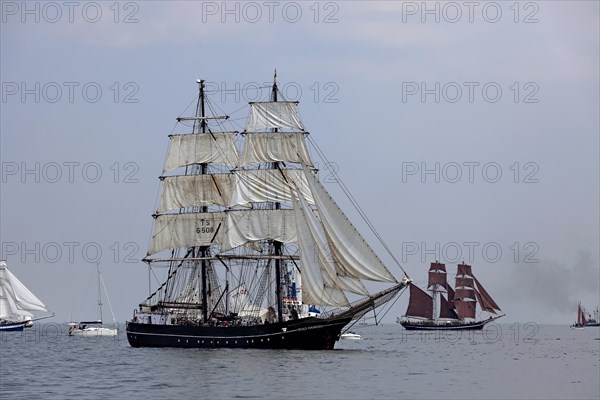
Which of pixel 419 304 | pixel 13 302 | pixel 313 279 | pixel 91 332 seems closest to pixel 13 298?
pixel 13 302

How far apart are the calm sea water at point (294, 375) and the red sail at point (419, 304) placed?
90.4 metres

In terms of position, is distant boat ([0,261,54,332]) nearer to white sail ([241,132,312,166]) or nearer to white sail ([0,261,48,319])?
white sail ([0,261,48,319])

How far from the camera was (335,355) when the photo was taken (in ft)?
283

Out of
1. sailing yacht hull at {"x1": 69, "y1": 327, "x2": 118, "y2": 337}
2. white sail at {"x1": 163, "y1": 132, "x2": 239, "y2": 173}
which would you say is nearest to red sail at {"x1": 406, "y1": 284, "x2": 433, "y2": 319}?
sailing yacht hull at {"x1": 69, "y1": 327, "x2": 118, "y2": 337}

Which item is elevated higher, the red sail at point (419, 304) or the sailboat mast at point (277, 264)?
the sailboat mast at point (277, 264)

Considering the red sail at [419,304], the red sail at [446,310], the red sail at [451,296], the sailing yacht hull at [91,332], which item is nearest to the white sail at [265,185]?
the sailing yacht hull at [91,332]

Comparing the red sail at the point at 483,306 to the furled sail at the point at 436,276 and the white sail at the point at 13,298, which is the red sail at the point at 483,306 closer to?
the furled sail at the point at 436,276

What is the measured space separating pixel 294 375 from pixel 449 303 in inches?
5029

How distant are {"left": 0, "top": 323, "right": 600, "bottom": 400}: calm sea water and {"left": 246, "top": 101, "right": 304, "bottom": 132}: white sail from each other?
17.9 meters

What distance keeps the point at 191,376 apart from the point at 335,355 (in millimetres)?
20092

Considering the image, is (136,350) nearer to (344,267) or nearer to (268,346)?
(268,346)

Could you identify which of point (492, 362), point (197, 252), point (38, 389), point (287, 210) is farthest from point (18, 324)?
point (38, 389)

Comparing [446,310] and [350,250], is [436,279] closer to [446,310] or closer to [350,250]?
[446,310]

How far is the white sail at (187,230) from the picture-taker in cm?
10088
